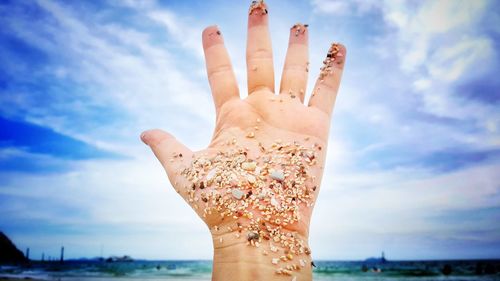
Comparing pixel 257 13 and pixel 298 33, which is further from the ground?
pixel 257 13

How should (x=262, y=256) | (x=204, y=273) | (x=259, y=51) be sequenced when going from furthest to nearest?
(x=204, y=273)
(x=259, y=51)
(x=262, y=256)

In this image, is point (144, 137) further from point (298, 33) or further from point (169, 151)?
point (298, 33)

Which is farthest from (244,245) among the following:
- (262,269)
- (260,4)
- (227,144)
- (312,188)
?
(260,4)

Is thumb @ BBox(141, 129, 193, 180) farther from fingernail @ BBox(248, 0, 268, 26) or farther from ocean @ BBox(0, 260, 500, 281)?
ocean @ BBox(0, 260, 500, 281)

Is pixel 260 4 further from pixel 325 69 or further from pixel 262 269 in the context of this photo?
pixel 262 269

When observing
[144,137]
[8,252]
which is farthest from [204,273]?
[144,137]

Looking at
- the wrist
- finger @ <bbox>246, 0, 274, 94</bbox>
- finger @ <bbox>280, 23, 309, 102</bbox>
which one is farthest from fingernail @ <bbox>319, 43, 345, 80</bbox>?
the wrist
